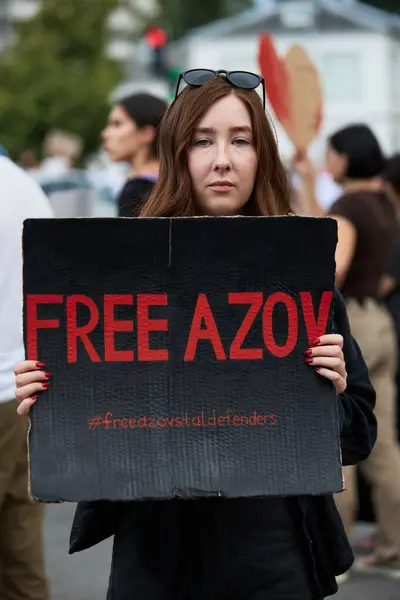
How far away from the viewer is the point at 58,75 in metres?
59.2

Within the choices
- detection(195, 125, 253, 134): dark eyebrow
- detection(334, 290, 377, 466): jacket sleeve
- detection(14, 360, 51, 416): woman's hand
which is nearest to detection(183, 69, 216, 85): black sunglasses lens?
detection(195, 125, 253, 134): dark eyebrow

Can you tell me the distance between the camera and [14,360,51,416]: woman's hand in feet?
8.06

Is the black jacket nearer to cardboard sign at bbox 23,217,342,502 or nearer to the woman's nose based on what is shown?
cardboard sign at bbox 23,217,342,502

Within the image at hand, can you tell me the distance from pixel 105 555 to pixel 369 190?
215 centimetres

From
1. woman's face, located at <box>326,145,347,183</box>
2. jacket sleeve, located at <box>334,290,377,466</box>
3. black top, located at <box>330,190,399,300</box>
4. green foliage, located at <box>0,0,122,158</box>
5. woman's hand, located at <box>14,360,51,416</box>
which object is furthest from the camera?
green foliage, located at <box>0,0,122,158</box>

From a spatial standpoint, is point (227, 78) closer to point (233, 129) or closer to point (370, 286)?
point (233, 129)

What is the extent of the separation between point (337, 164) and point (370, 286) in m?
0.64

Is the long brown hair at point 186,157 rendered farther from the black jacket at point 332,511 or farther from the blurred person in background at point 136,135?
the blurred person in background at point 136,135

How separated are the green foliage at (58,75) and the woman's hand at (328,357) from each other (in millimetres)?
51697

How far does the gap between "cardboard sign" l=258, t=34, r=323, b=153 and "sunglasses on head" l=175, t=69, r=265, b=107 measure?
273 centimetres

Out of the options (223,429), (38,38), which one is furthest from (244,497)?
(38,38)

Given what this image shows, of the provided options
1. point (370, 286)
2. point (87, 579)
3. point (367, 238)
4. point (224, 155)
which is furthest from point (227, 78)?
point (87, 579)

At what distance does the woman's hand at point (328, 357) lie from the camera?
2.48m

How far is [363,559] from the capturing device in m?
6.03
